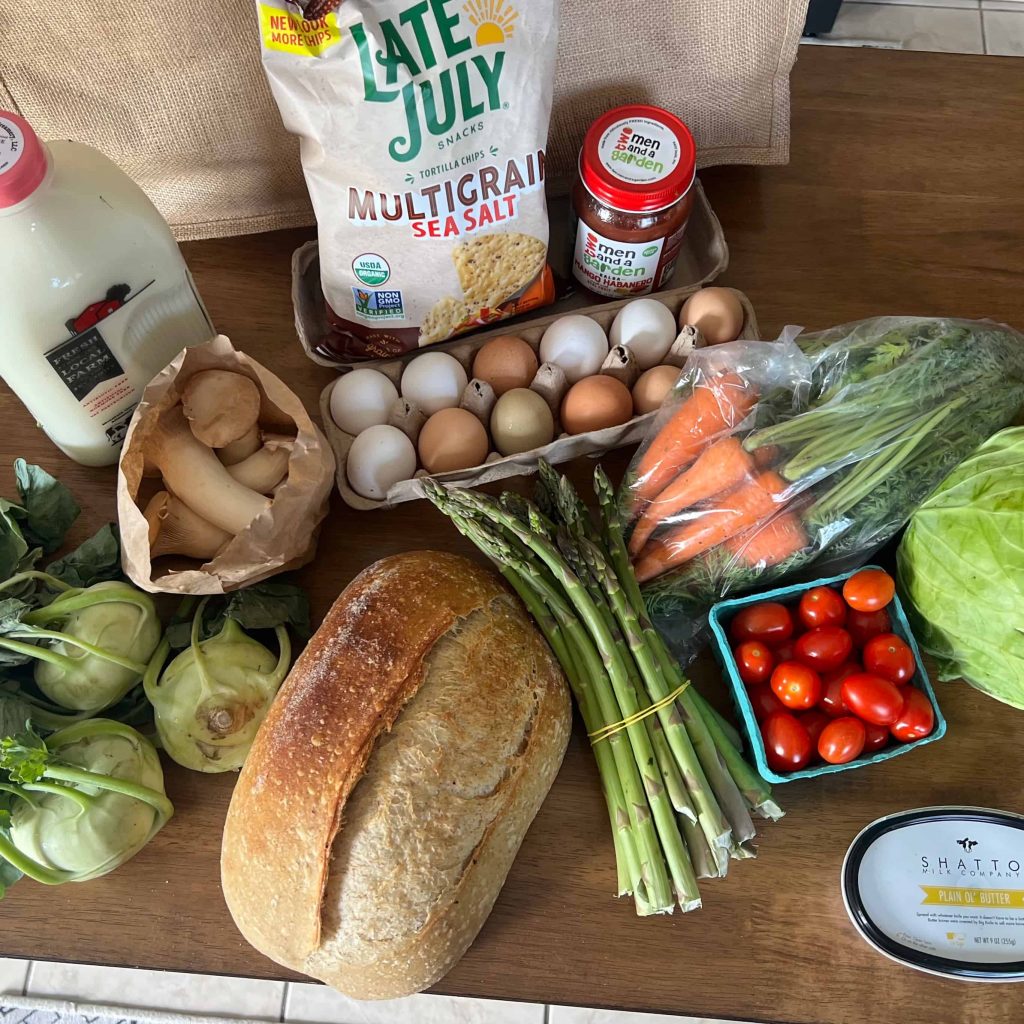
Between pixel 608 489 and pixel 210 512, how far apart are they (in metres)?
0.37

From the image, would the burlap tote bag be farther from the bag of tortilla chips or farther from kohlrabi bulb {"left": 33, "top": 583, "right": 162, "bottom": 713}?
kohlrabi bulb {"left": 33, "top": 583, "right": 162, "bottom": 713}

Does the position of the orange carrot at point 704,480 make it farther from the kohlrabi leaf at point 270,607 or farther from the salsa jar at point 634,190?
the kohlrabi leaf at point 270,607

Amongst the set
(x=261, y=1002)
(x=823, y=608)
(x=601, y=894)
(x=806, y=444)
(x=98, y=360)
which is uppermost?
(x=98, y=360)

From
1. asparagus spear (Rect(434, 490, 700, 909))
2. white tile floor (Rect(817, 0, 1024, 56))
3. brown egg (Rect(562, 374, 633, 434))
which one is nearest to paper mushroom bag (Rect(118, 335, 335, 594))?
asparagus spear (Rect(434, 490, 700, 909))

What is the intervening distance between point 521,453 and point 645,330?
7.3 inches

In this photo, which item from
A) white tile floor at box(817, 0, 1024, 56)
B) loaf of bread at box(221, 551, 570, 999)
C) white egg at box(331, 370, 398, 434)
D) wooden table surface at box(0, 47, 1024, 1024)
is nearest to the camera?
loaf of bread at box(221, 551, 570, 999)

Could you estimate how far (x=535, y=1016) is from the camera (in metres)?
0.89

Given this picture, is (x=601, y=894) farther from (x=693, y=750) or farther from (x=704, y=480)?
(x=704, y=480)

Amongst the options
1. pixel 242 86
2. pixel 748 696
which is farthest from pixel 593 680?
pixel 242 86

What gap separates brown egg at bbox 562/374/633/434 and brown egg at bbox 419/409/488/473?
9 cm

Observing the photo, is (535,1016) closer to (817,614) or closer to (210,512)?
(817,614)

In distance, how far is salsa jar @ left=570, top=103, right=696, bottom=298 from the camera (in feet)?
2.82

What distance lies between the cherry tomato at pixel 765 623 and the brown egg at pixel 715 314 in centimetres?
27

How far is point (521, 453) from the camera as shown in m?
0.86
